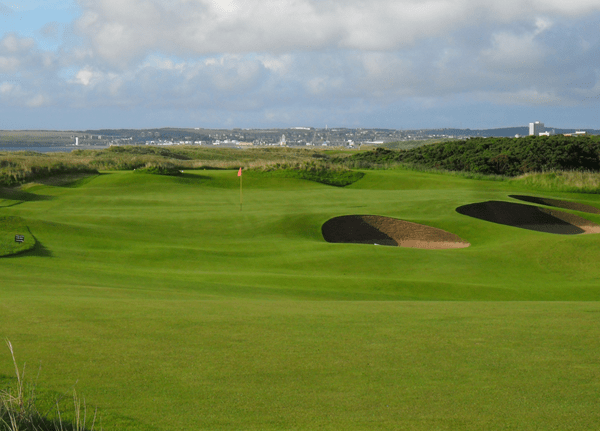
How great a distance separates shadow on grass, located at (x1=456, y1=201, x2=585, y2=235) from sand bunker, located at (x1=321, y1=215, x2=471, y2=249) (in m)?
4.44

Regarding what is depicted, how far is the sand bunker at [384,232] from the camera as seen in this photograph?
73.3ft

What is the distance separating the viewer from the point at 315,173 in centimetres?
4462

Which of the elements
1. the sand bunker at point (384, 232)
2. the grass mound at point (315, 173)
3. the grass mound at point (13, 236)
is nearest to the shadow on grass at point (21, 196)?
the grass mound at point (13, 236)

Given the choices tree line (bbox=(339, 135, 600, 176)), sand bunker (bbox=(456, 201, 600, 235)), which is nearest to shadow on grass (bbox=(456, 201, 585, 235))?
sand bunker (bbox=(456, 201, 600, 235))

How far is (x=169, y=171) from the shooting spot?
4262 centimetres

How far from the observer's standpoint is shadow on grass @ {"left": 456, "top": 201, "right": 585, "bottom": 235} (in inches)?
1043

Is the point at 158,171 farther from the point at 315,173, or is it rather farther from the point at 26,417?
the point at 26,417

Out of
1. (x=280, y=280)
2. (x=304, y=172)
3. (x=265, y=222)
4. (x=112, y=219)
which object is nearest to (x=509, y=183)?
(x=304, y=172)

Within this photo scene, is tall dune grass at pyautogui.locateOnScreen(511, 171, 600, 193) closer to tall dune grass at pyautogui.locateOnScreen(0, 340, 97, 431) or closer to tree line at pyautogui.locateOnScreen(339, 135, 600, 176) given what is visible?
tree line at pyautogui.locateOnScreen(339, 135, 600, 176)

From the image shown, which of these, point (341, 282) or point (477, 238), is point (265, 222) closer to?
point (477, 238)

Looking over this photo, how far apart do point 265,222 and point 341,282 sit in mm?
9554

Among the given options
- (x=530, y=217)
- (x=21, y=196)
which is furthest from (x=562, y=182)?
(x=21, y=196)

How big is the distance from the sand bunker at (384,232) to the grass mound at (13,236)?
10.6 metres

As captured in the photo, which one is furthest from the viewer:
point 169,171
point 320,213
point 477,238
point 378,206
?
point 169,171
